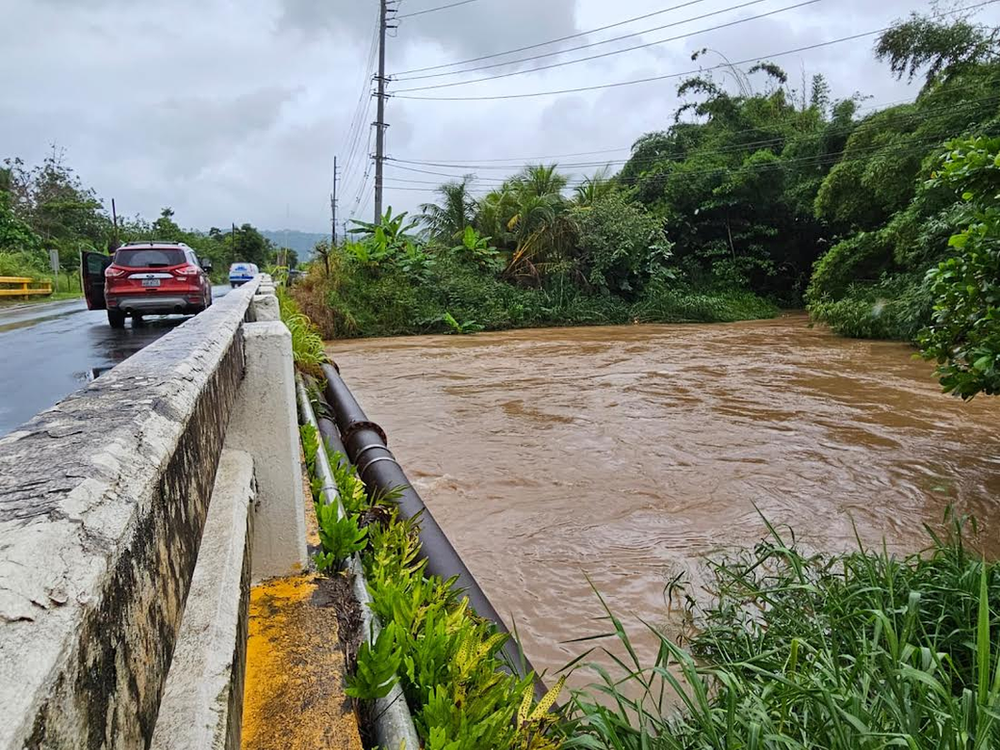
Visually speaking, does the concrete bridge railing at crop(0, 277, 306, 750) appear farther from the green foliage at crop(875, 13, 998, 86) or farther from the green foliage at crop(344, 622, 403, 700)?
the green foliage at crop(875, 13, 998, 86)

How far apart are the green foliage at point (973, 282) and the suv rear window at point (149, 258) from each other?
12.0 metres

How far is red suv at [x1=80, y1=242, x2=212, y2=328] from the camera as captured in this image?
12.2 meters

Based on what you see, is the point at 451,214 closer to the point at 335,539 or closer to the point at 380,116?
the point at 380,116

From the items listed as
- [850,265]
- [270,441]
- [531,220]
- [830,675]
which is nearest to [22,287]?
[531,220]

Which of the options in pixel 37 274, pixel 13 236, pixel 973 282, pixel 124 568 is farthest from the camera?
pixel 13 236

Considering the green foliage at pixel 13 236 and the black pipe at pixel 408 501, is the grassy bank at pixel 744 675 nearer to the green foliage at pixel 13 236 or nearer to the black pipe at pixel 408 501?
the black pipe at pixel 408 501

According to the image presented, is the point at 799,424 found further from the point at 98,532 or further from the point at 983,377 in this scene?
the point at 98,532

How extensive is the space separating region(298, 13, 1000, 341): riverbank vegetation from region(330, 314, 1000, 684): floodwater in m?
5.42

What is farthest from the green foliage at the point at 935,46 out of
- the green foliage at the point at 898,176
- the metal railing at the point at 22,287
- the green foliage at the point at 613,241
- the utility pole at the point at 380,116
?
the metal railing at the point at 22,287

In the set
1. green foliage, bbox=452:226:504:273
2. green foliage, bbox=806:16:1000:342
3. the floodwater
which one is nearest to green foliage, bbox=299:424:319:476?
the floodwater

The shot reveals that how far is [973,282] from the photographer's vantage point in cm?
476

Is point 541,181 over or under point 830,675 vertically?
over

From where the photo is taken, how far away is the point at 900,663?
6.46ft

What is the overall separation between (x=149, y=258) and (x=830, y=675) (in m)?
13.0
